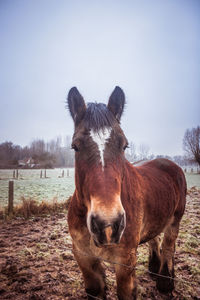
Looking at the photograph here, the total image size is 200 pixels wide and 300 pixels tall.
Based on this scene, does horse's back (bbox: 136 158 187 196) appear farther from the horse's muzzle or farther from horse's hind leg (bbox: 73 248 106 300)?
the horse's muzzle

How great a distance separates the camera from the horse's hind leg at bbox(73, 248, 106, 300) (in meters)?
2.15

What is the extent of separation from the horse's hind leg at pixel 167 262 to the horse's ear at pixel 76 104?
2.96m

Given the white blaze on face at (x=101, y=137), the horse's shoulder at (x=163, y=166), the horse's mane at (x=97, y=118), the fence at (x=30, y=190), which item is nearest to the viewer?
the white blaze on face at (x=101, y=137)

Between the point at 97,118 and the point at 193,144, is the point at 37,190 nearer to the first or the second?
the point at 97,118

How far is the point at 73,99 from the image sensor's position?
206 centimetres

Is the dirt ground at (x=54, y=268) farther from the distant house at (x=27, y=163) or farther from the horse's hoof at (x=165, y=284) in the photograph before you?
the distant house at (x=27, y=163)

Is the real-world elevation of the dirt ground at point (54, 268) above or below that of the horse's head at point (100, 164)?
below

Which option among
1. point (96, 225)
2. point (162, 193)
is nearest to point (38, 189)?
point (162, 193)

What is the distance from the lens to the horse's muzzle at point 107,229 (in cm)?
123

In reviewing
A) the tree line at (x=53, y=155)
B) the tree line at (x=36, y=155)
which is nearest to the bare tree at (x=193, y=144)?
the tree line at (x=53, y=155)

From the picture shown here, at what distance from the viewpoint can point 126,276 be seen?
1854mm

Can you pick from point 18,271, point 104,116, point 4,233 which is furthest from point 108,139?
point 4,233

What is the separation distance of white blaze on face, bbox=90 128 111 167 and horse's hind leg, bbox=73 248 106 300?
4.82 ft

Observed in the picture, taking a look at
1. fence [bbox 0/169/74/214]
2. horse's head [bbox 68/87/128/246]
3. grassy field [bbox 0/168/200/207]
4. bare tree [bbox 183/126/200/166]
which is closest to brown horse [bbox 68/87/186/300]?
horse's head [bbox 68/87/128/246]
